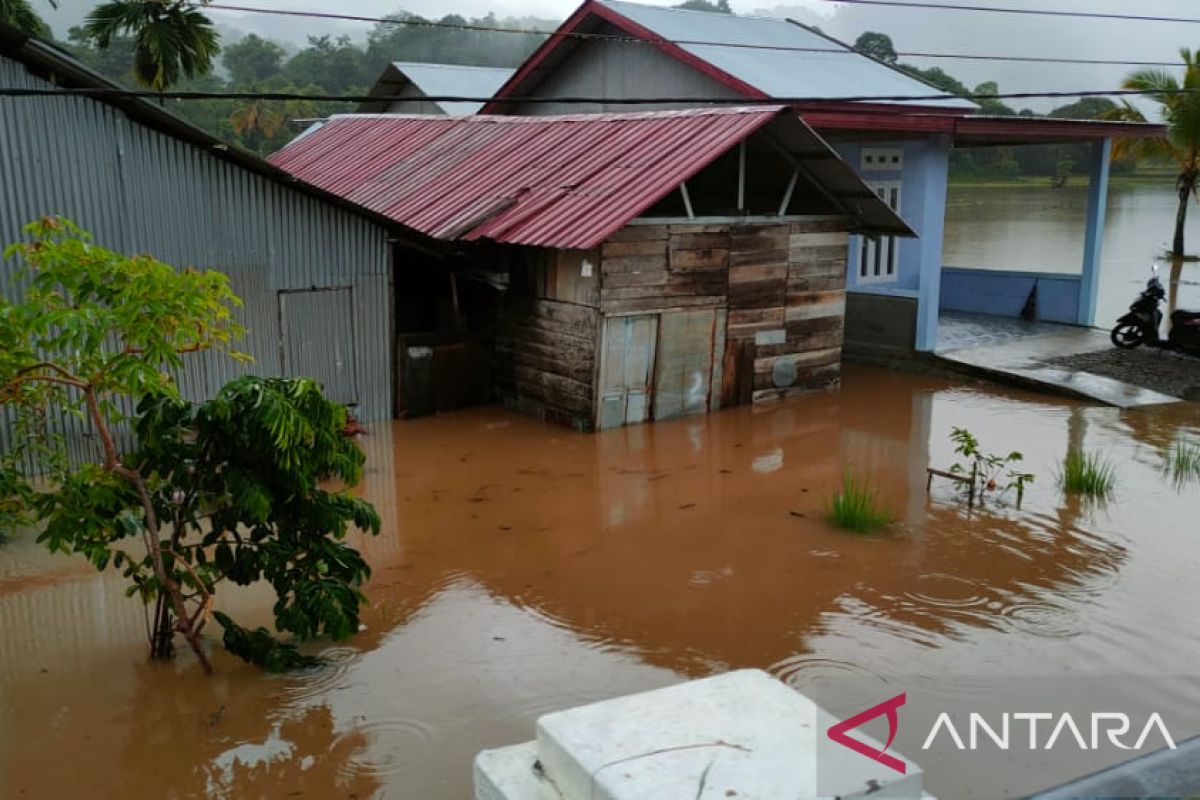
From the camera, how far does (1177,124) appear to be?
84.2ft

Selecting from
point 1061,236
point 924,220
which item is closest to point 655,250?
point 924,220

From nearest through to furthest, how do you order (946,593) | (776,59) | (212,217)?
(946,593)
(212,217)
(776,59)

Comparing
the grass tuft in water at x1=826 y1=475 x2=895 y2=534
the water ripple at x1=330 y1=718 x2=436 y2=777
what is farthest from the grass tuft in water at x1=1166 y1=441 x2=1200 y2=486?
the water ripple at x1=330 y1=718 x2=436 y2=777

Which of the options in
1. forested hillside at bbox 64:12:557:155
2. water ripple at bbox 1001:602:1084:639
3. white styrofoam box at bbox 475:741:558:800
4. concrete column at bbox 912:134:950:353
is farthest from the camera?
forested hillside at bbox 64:12:557:155

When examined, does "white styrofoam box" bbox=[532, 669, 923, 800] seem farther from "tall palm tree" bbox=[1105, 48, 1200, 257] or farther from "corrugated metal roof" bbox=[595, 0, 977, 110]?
"tall palm tree" bbox=[1105, 48, 1200, 257]

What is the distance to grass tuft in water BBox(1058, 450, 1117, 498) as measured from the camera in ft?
32.8

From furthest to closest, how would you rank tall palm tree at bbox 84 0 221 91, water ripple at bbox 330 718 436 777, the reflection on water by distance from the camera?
the reflection on water, tall palm tree at bbox 84 0 221 91, water ripple at bbox 330 718 436 777

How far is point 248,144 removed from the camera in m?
44.5

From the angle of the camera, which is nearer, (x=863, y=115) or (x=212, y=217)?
(x=212, y=217)

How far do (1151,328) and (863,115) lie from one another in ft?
19.6

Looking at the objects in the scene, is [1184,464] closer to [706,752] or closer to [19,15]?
[706,752]

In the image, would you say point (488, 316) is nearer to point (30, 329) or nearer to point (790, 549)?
point (790, 549)

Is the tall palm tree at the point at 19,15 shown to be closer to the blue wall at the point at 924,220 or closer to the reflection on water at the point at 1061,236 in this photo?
the blue wall at the point at 924,220

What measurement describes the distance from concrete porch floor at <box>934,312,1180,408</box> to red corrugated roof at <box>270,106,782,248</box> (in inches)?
221
